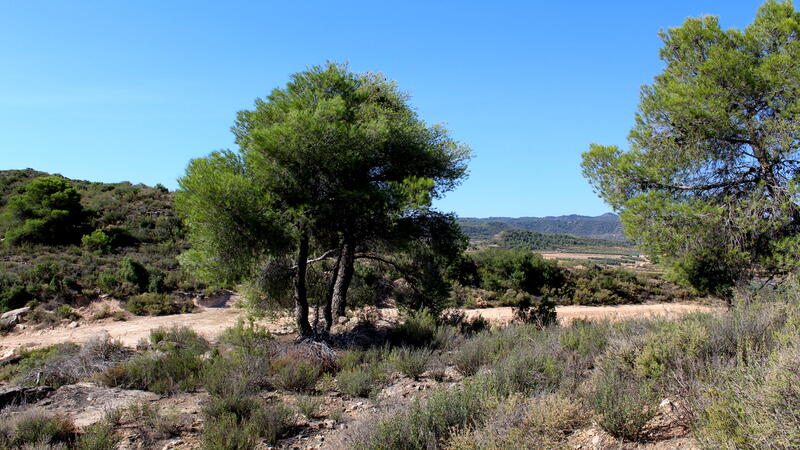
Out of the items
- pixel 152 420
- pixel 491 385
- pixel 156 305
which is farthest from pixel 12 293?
pixel 491 385

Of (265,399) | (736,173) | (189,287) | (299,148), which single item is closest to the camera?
(265,399)

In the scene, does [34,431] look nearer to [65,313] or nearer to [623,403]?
[623,403]

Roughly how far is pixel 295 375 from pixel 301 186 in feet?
13.6

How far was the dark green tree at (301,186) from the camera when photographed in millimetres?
8812

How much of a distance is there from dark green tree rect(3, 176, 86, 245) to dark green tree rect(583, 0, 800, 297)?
2693 centimetres

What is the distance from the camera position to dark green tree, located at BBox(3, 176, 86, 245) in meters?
22.6

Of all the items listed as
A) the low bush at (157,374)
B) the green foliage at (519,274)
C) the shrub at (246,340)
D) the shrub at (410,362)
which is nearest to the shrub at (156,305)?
the shrub at (246,340)

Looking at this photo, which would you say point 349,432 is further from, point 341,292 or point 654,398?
point 341,292

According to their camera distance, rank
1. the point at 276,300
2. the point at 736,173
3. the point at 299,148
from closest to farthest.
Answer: the point at 299,148 → the point at 736,173 → the point at 276,300

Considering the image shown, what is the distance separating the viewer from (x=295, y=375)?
267 inches

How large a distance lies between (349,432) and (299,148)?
20.1 feet

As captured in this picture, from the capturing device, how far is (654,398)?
14.1 ft

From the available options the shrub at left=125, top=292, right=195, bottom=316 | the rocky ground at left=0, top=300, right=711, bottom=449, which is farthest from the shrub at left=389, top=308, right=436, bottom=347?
the shrub at left=125, top=292, right=195, bottom=316

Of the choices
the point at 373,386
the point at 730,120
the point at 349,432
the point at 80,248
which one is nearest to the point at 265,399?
the point at 373,386
